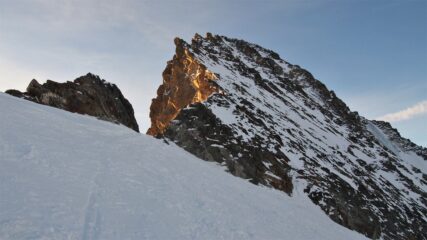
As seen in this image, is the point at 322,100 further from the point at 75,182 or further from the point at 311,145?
the point at 75,182

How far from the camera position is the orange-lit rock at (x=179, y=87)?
46.2 m

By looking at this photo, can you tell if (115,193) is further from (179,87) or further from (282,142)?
(179,87)

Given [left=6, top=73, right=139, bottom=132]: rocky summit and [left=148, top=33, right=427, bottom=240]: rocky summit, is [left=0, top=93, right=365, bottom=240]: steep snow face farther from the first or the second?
[left=6, top=73, right=139, bottom=132]: rocky summit

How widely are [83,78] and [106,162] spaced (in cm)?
2166

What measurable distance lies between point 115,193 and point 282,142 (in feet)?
75.8

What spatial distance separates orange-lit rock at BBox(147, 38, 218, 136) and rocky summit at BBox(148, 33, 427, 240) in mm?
149

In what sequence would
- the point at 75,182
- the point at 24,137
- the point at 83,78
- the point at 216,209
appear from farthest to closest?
1. the point at 83,78
2. the point at 24,137
3. the point at 216,209
4. the point at 75,182

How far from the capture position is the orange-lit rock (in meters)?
46.2

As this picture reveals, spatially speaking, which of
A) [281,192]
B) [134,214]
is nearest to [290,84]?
[281,192]

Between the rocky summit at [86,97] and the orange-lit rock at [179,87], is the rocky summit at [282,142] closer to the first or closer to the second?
the orange-lit rock at [179,87]

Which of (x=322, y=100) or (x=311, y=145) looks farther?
(x=322, y=100)

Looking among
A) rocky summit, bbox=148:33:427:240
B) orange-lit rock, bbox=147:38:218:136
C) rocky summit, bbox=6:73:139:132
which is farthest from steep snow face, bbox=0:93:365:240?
orange-lit rock, bbox=147:38:218:136

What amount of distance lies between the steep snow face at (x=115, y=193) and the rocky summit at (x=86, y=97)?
23.1 feet

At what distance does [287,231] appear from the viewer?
56.0 feet
